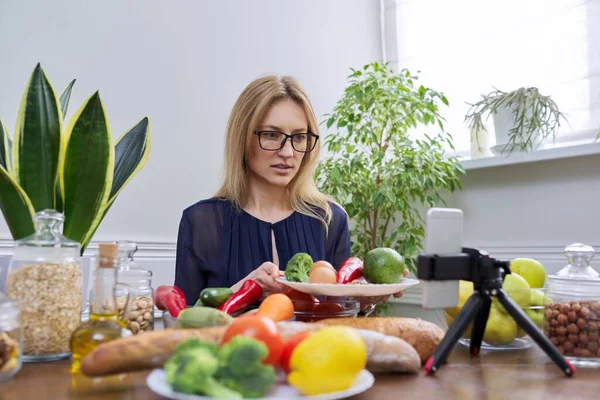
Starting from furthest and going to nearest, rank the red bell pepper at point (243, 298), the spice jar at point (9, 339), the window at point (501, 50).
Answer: the window at point (501, 50) → the red bell pepper at point (243, 298) → the spice jar at point (9, 339)

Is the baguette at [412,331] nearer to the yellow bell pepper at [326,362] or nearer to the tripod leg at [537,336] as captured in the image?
the tripod leg at [537,336]

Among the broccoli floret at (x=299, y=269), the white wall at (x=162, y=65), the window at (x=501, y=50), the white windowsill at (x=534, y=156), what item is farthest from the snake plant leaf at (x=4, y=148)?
the window at (x=501, y=50)

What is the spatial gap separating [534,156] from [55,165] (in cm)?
208

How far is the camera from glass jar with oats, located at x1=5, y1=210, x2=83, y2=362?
0.76m

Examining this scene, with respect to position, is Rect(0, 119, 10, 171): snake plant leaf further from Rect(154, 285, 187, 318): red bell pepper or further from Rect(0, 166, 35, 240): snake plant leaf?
Rect(154, 285, 187, 318): red bell pepper

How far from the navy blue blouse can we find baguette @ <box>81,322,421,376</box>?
1.17 m

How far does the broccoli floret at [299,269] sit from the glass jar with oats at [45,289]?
420mm

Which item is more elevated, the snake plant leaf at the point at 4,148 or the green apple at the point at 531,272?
the snake plant leaf at the point at 4,148

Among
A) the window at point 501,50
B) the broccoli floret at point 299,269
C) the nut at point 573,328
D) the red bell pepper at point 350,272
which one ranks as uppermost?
the window at point 501,50

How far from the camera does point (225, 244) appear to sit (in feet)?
6.10

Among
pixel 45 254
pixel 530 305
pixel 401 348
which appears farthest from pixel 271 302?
pixel 530 305

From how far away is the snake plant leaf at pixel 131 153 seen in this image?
3.73ft

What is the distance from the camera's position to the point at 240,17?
2.84 m

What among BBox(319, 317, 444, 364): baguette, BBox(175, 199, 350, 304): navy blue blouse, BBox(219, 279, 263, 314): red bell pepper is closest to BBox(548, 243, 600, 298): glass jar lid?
BBox(319, 317, 444, 364): baguette
